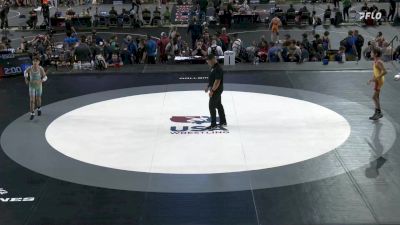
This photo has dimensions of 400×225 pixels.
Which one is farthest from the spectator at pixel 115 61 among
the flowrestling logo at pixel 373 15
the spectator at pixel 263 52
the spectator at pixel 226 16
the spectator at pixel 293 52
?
the flowrestling logo at pixel 373 15

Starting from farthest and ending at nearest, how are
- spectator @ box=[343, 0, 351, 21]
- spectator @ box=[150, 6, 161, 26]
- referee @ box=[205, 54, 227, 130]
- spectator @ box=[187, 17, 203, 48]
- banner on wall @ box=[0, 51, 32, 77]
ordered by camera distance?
spectator @ box=[150, 6, 161, 26], spectator @ box=[343, 0, 351, 21], spectator @ box=[187, 17, 203, 48], banner on wall @ box=[0, 51, 32, 77], referee @ box=[205, 54, 227, 130]

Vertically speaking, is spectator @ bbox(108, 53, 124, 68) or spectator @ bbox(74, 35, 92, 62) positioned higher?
spectator @ bbox(74, 35, 92, 62)

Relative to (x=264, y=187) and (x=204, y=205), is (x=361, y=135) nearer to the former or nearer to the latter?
(x=264, y=187)

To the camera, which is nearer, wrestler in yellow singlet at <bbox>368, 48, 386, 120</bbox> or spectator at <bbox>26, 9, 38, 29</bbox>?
wrestler in yellow singlet at <bbox>368, 48, 386, 120</bbox>

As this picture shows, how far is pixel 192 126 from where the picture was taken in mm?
13047

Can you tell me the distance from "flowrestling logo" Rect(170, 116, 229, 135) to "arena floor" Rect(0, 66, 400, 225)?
2 cm

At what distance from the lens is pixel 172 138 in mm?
12266

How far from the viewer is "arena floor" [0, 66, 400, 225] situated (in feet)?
29.6

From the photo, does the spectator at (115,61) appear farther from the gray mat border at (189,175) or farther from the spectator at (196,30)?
the gray mat border at (189,175)

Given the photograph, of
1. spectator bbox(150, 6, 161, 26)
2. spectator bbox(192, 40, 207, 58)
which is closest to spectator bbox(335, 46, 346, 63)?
spectator bbox(192, 40, 207, 58)

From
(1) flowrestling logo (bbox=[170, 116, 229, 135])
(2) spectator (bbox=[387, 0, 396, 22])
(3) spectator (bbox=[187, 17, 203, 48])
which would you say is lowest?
(1) flowrestling logo (bbox=[170, 116, 229, 135])

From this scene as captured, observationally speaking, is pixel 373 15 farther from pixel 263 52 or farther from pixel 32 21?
pixel 32 21

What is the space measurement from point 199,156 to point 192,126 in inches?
76.7

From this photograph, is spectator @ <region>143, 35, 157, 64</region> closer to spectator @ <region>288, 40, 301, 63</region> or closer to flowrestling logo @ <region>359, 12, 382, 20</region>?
spectator @ <region>288, 40, 301, 63</region>
